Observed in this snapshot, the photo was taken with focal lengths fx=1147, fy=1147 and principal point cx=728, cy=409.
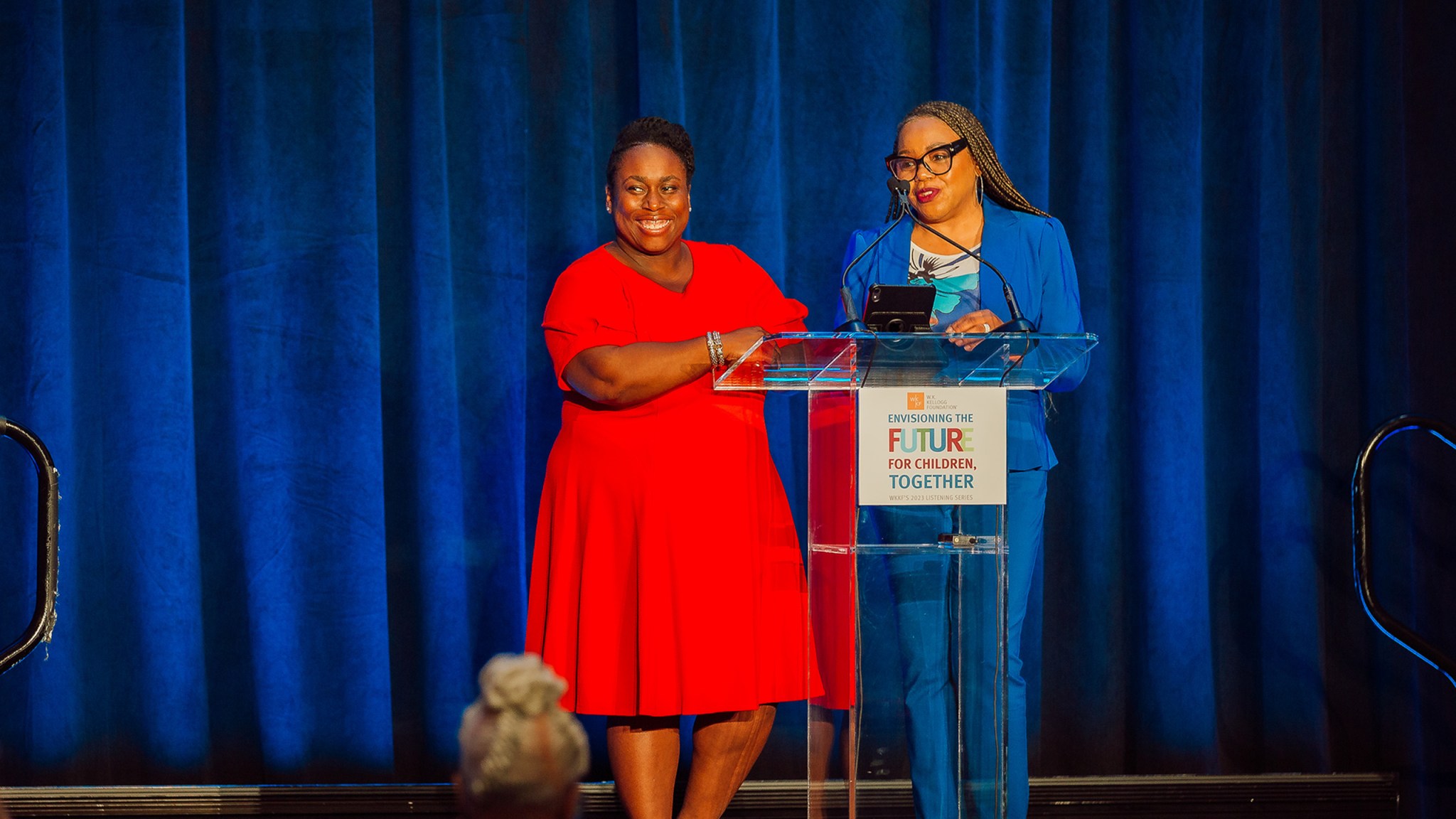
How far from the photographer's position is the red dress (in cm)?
229

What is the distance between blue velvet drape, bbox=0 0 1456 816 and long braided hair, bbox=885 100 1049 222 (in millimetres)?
925

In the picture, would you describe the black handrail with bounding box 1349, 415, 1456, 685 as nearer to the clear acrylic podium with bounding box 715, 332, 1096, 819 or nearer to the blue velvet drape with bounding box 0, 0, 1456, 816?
the blue velvet drape with bounding box 0, 0, 1456, 816

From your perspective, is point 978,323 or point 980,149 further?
point 980,149

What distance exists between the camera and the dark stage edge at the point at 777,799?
10.3 feet

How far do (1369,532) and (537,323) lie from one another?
240 cm

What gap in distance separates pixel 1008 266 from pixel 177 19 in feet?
8.21

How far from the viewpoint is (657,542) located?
7.52ft

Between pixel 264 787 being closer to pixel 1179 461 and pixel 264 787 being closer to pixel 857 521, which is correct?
pixel 857 521

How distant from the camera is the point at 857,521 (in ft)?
6.13

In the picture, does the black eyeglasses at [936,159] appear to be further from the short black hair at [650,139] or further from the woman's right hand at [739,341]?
the woman's right hand at [739,341]

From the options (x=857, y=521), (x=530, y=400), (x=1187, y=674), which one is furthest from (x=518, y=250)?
(x=1187, y=674)

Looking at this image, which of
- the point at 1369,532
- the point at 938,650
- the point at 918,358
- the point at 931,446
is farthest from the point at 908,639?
the point at 1369,532

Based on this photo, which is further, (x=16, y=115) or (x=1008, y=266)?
(x=16, y=115)

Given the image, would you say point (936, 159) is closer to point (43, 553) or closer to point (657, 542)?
point (657, 542)
